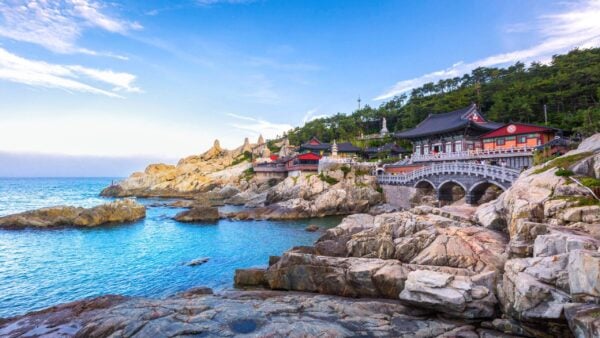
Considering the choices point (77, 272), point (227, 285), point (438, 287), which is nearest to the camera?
point (438, 287)

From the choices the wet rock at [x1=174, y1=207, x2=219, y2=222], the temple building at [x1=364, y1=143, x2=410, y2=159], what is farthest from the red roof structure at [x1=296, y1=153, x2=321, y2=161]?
the wet rock at [x1=174, y1=207, x2=219, y2=222]

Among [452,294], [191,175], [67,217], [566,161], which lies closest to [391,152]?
[566,161]

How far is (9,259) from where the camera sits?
28.0m

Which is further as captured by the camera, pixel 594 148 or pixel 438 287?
pixel 594 148

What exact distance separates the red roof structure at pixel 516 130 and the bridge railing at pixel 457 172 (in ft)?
35.7

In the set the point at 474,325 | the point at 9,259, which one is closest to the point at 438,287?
the point at 474,325

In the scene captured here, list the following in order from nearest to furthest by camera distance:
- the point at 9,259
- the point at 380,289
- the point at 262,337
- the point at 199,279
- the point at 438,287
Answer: the point at 262,337 → the point at 438,287 → the point at 380,289 → the point at 199,279 → the point at 9,259

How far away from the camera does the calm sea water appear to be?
2105 cm

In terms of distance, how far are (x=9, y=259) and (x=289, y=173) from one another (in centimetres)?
4857

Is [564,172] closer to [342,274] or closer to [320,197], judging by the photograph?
[342,274]

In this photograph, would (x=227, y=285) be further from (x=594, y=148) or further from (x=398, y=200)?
(x=398, y=200)

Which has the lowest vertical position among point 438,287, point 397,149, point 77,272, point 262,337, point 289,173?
point 77,272

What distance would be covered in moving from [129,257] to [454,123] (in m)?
48.4

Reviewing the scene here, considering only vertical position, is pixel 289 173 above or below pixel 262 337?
above
